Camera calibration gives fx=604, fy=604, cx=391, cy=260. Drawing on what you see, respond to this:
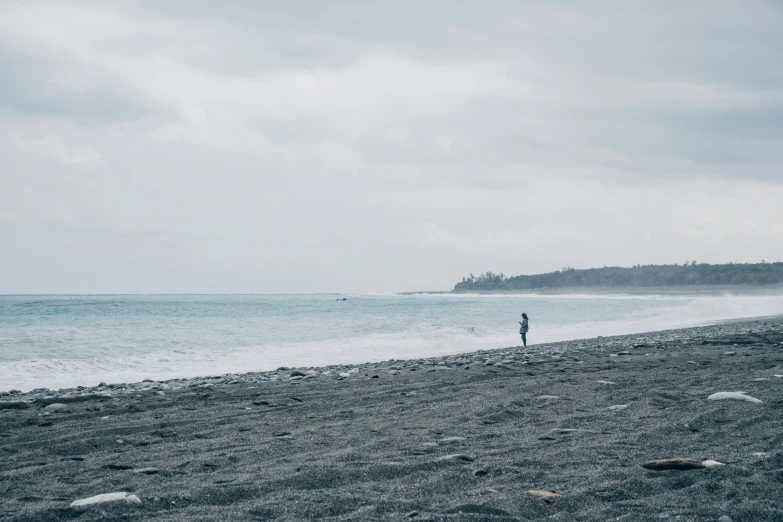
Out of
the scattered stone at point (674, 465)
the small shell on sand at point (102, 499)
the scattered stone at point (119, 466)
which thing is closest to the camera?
the small shell on sand at point (102, 499)

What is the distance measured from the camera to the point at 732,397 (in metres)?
6.37

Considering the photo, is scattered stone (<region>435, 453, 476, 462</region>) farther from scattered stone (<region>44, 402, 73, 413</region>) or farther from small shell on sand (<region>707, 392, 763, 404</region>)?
scattered stone (<region>44, 402, 73, 413</region>)

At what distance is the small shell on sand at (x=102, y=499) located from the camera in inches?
140

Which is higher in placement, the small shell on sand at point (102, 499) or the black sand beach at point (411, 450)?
the small shell on sand at point (102, 499)

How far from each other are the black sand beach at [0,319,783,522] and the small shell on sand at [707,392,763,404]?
4.7 inches

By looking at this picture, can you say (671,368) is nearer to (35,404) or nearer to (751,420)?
(751,420)

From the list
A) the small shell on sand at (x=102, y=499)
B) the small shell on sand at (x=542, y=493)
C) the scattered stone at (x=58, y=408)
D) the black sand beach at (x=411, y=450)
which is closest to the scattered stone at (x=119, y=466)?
the black sand beach at (x=411, y=450)

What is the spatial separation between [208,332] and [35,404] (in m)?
16.4

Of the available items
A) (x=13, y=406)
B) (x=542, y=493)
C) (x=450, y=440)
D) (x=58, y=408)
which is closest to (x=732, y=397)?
(x=450, y=440)

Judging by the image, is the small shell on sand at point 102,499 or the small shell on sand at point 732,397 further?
the small shell on sand at point 732,397

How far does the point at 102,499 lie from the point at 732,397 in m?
5.99

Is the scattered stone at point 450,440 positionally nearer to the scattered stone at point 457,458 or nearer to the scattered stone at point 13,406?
the scattered stone at point 457,458

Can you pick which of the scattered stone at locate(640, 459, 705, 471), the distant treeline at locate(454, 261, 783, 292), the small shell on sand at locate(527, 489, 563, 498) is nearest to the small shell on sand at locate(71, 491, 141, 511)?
the small shell on sand at locate(527, 489, 563, 498)

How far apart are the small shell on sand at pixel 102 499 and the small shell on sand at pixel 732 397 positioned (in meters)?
5.74
